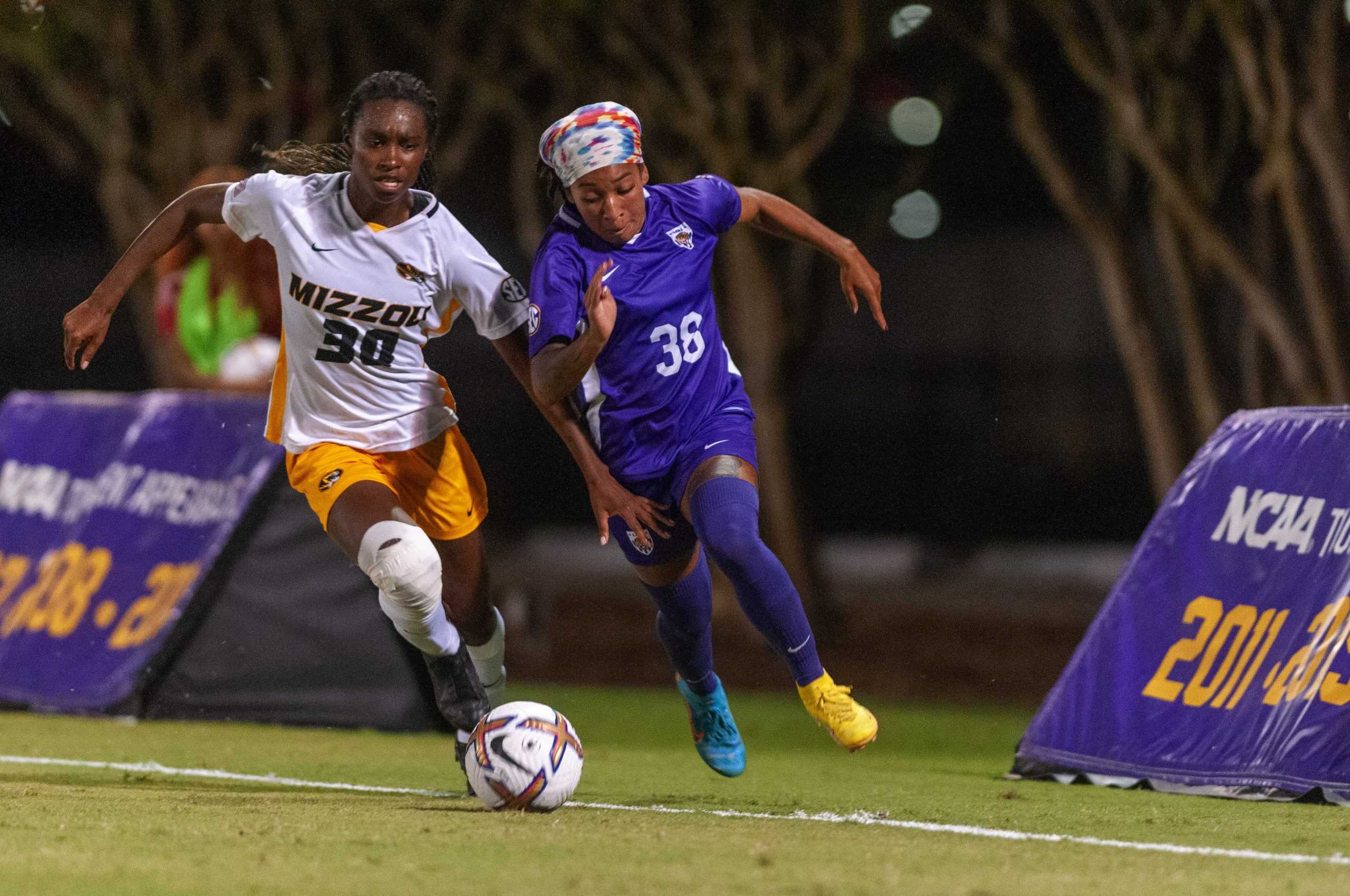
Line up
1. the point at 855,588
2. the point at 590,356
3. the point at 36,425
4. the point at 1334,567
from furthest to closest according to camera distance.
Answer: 1. the point at 855,588
2. the point at 36,425
3. the point at 1334,567
4. the point at 590,356

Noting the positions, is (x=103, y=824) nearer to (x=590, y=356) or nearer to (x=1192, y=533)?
(x=590, y=356)

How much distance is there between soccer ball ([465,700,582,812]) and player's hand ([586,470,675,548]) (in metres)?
0.71

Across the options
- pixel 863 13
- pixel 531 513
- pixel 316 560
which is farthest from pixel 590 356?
pixel 531 513

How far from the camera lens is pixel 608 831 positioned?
620 centimetres

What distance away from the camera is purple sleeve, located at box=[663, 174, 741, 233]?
739cm

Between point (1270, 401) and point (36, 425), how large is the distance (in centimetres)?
843

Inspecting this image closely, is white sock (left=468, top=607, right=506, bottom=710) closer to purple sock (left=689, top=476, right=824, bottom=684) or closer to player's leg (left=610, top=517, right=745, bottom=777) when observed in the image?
player's leg (left=610, top=517, right=745, bottom=777)

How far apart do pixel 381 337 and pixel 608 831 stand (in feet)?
6.99

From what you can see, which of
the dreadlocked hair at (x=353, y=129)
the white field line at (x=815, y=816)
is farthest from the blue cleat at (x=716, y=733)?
the dreadlocked hair at (x=353, y=129)

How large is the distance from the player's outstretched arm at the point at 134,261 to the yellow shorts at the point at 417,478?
33.1 inches

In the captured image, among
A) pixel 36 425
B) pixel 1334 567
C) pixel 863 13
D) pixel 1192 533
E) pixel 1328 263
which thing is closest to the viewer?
pixel 1334 567

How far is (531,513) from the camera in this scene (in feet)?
109

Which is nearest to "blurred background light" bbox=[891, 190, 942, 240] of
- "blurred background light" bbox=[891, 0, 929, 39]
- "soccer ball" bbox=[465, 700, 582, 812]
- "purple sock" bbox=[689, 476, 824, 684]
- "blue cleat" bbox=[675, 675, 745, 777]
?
"blurred background light" bbox=[891, 0, 929, 39]

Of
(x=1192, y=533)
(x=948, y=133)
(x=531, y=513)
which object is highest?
(x=1192, y=533)
